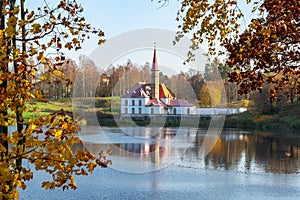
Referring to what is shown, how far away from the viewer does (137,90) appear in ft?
137

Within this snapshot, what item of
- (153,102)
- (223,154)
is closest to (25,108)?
(223,154)

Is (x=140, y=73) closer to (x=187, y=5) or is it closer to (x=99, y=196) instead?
(x=99, y=196)

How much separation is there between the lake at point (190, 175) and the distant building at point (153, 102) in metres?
21.2

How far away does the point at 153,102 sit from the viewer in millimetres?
41281

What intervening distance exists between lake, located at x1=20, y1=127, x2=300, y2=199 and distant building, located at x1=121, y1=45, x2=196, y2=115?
21158mm

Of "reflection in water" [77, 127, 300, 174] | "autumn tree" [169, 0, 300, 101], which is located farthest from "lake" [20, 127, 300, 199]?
"autumn tree" [169, 0, 300, 101]

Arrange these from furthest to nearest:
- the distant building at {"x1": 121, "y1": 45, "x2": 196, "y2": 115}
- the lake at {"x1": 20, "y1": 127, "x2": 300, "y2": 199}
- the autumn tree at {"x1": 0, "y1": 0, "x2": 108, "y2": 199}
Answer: the distant building at {"x1": 121, "y1": 45, "x2": 196, "y2": 115}
the lake at {"x1": 20, "y1": 127, "x2": 300, "y2": 199}
the autumn tree at {"x1": 0, "y1": 0, "x2": 108, "y2": 199}

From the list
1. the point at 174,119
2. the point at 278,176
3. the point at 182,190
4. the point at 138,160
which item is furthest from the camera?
the point at 174,119

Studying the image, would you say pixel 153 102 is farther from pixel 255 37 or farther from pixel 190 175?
pixel 255 37

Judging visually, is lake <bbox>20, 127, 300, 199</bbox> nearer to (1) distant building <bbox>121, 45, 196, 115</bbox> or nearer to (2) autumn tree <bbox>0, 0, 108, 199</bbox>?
(2) autumn tree <bbox>0, 0, 108, 199</bbox>

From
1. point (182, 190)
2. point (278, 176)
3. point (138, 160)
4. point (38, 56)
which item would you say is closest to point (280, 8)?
point (38, 56)

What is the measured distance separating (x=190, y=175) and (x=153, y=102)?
29036 mm

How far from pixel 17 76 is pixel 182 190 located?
8.36 meters

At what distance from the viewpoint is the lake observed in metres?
9.96
